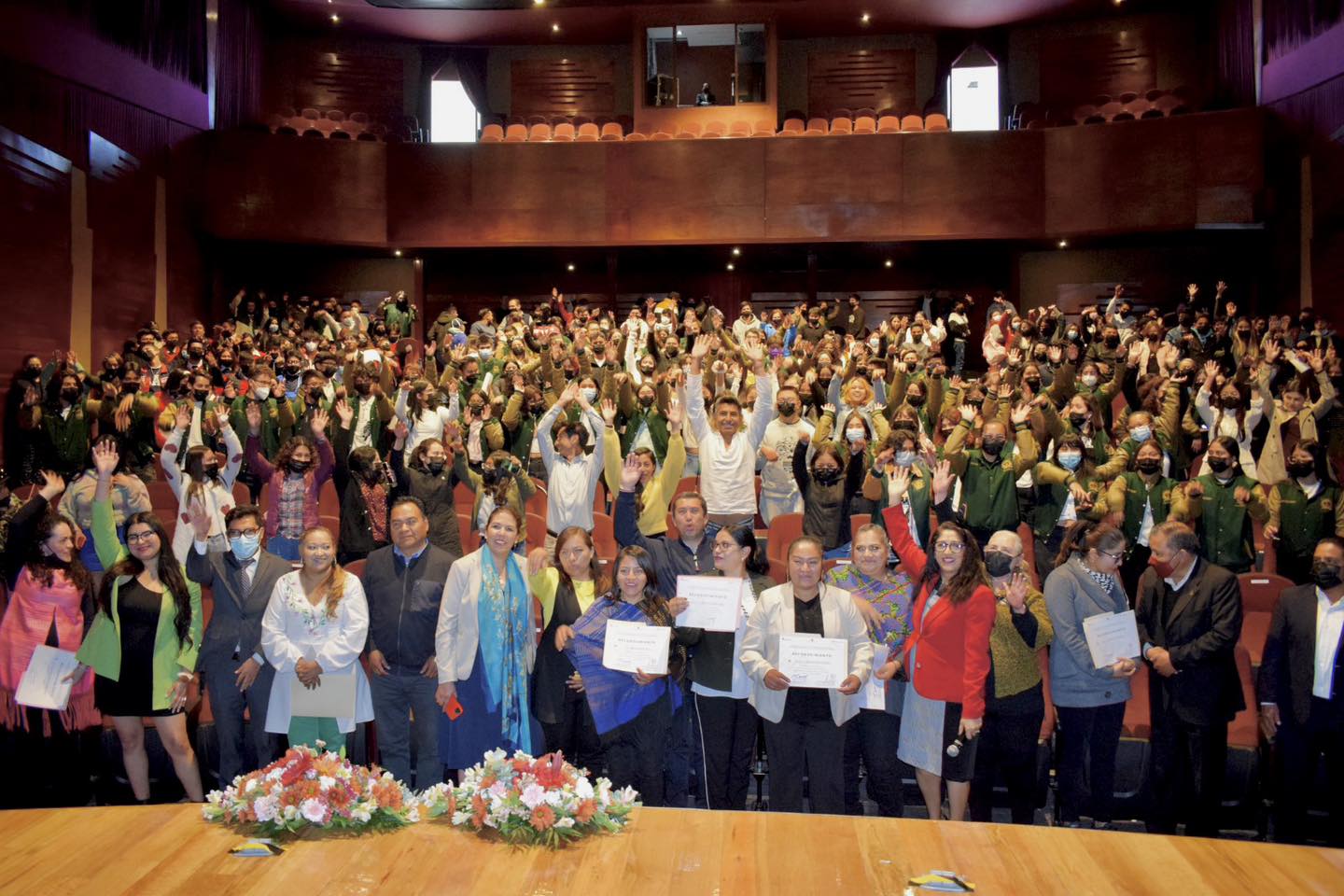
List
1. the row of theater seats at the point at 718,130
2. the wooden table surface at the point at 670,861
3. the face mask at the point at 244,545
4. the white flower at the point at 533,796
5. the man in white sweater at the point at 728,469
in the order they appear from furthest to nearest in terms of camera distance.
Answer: the row of theater seats at the point at 718,130, the man in white sweater at the point at 728,469, the face mask at the point at 244,545, the white flower at the point at 533,796, the wooden table surface at the point at 670,861

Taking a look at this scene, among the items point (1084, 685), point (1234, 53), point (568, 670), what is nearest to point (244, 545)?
point (568, 670)

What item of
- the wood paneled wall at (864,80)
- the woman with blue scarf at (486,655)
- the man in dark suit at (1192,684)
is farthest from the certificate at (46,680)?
the wood paneled wall at (864,80)

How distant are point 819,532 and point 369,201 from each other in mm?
12137

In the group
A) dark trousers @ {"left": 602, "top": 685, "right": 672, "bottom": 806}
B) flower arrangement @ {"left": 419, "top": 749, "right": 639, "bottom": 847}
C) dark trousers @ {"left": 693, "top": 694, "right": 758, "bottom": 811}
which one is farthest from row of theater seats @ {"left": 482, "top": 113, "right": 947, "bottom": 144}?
flower arrangement @ {"left": 419, "top": 749, "right": 639, "bottom": 847}

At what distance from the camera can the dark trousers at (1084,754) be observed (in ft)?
15.2

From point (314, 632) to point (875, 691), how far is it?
7.59 feet

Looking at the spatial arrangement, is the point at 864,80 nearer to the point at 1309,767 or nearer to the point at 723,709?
the point at 1309,767

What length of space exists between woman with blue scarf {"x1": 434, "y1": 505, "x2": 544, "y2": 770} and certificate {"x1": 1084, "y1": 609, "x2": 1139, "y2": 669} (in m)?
2.35

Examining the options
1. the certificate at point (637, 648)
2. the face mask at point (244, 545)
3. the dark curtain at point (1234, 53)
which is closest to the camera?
the certificate at point (637, 648)

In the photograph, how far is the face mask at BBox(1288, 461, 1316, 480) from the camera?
6148 millimetres

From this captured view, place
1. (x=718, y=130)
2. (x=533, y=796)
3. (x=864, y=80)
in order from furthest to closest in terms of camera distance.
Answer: (x=864, y=80) < (x=718, y=130) < (x=533, y=796)

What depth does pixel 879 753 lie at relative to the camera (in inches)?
179

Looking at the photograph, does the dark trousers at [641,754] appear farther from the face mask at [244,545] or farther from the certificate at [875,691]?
the face mask at [244,545]

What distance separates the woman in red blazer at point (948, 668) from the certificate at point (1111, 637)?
464 mm
